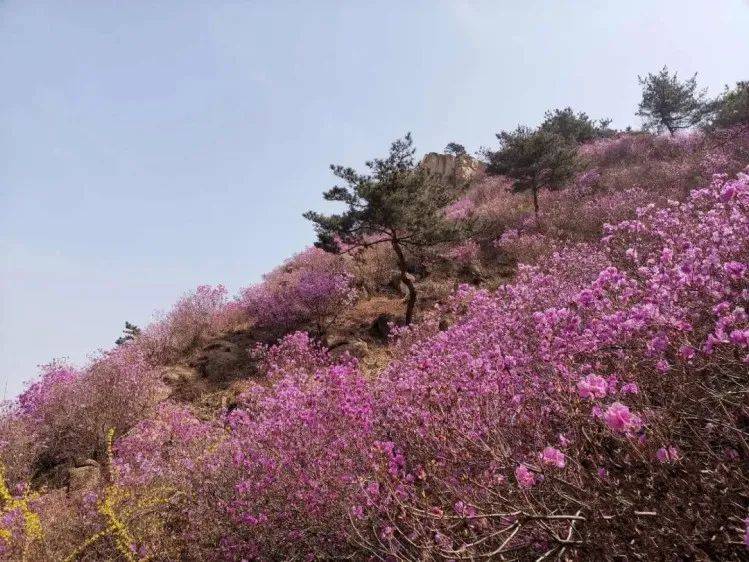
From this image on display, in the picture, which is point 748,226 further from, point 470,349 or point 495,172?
point 495,172

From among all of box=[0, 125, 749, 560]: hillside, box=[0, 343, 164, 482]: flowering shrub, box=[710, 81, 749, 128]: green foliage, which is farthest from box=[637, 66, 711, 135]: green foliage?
box=[0, 343, 164, 482]: flowering shrub

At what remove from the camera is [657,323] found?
126 inches

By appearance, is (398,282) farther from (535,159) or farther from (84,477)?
(84,477)

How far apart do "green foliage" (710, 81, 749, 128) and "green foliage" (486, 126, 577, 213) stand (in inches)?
373

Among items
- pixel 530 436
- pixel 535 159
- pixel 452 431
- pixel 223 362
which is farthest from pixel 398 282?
pixel 530 436

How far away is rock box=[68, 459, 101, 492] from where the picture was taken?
7854 millimetres

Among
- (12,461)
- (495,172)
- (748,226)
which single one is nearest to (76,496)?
(12,461)

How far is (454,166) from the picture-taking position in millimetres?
31641

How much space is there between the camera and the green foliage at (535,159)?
17.5 m

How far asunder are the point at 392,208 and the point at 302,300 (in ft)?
13.1

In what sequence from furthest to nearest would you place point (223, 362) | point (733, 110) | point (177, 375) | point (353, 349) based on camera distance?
1. point (733, 110)
2. point (223, 362)
3. point (177, 375)
4. point (353, 349)

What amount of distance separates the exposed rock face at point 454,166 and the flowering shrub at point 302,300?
56.7 ft

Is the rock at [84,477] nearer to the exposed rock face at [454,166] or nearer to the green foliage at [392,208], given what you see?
Result: the green foliage at [392,208]

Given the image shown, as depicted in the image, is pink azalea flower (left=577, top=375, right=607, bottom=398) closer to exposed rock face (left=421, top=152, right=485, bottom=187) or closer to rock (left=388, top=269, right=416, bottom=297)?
rock (left=388, top=269, right=416, bottom=297)
